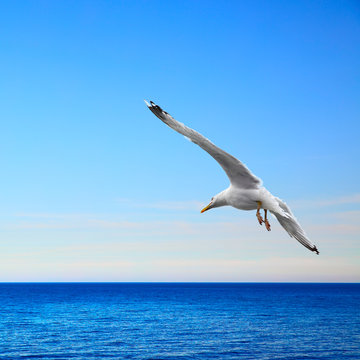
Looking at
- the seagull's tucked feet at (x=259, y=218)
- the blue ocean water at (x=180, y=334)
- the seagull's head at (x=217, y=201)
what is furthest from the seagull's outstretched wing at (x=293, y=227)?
the blue ocean water at (x=180, y=334)

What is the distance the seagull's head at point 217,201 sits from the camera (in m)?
5.84

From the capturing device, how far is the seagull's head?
584cm

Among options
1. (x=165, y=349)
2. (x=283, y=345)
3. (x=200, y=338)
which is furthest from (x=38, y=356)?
(x=283, y=345)

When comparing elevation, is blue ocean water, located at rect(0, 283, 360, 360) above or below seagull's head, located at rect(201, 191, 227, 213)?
below

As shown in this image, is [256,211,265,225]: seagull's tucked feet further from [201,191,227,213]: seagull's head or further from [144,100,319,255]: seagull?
[201,191,227,213]: seagull's head

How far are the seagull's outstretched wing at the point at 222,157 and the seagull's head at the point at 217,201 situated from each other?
237 mm

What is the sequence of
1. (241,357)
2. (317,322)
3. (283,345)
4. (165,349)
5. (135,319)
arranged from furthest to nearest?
(135,319)
(317,322)
(283,345)
(165,349)
(241,357)

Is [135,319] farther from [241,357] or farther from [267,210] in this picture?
[267,210]

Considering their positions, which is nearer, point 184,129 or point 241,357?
point 184,129

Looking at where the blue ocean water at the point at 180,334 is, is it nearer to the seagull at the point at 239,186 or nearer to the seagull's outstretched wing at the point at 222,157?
the seagull at the point at 239,186

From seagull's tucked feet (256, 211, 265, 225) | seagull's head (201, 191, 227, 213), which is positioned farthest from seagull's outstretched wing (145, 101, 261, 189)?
seagull's tucked feet (256, 211, 265, 225)

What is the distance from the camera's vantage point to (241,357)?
47.2 metres

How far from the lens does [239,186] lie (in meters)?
5.67

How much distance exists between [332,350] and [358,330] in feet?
60.9
